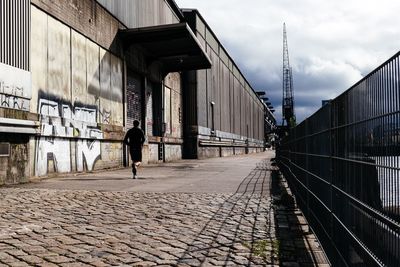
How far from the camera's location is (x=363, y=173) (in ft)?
10.8

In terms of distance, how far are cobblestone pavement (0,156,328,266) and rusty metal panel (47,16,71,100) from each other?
5.61 m

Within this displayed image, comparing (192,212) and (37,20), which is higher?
(37,20)

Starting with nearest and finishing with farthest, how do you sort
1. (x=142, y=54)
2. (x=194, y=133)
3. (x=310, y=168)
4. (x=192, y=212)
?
(x=310, y=168) < (x=192, y=212) < (x=142, y=54) < (x=194, y=133)

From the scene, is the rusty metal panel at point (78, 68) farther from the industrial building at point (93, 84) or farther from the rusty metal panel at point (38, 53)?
the rusty metal panel at point (38, 53)

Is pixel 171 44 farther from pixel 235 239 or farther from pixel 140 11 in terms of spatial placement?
pixel 235 239

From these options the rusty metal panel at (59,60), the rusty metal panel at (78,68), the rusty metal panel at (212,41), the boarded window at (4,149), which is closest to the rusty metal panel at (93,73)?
the rusty metal panel at (78,68)

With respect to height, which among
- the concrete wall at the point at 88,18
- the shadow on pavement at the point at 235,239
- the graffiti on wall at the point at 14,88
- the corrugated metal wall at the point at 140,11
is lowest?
the shadow on pavement at the point at 235,239

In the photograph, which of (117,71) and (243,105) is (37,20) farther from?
(243,105)

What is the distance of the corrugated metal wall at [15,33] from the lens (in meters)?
11.2

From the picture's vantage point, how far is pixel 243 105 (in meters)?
64.6

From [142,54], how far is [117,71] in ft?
14.4

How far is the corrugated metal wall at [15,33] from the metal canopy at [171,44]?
8.84 meters

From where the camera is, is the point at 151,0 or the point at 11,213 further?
the point at 151,0

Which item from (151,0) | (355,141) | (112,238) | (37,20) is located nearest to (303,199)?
(112,238)
